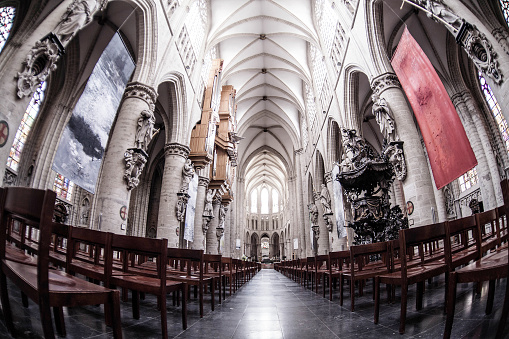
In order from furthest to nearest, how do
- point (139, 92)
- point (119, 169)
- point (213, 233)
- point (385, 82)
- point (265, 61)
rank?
point (265, 61) < point (213, 233) < point (385, 82) < point (139, 92) < point (119, 169)

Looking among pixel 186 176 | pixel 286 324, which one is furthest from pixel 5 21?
pixel 286 324

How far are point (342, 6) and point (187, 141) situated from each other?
28.9 feet

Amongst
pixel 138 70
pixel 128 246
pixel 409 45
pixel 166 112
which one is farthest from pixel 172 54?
pixel 128 246

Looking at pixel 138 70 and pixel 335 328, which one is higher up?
pixel 138 70

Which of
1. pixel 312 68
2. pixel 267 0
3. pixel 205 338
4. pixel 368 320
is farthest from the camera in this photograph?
pixel 312 68

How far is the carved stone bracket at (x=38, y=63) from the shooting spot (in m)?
4.86

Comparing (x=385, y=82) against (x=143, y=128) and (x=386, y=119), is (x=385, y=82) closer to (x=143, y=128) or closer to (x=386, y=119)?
(x=386, y=119)

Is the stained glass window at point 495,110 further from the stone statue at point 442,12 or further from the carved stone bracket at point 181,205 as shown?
the carved stone bracket at point 181,205

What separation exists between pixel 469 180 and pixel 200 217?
13.0 meters

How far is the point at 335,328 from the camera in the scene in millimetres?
2580

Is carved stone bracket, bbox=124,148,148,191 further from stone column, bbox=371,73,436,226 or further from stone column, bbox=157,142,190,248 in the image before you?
stone column, bbox=371,73,436,226

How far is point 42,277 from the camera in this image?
1261 mm

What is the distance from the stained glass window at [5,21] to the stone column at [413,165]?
11142 millimetres

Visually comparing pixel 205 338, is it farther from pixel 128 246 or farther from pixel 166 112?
pixel 166 112
